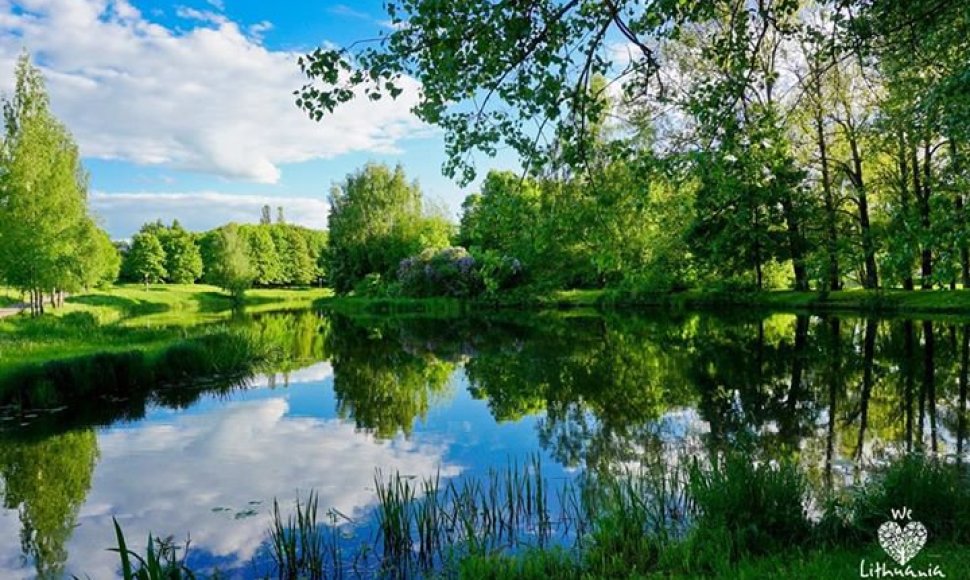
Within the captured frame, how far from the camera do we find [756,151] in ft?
32.3

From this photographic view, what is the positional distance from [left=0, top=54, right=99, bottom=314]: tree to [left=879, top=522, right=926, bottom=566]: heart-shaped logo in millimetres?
33937

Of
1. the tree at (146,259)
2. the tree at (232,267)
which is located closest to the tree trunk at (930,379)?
the tree at (232,267)

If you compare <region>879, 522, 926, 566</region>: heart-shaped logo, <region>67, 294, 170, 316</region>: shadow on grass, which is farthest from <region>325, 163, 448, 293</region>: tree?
<region>879, 522, 926, 566</region>: heart-shaped logo

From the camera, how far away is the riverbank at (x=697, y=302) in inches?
1233

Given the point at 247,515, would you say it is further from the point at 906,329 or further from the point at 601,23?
the point at 906,329

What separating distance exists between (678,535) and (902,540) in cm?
202

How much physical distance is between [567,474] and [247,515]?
4372 millimetres

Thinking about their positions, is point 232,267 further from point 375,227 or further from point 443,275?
point 443,275

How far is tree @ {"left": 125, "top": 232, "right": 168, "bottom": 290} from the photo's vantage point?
279 feet

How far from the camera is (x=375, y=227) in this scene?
Result: 213ft

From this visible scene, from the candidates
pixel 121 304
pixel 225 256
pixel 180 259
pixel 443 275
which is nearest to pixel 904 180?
pixel 443 275

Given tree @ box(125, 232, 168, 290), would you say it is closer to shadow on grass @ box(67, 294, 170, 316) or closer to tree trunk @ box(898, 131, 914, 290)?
shadow on grass @ box(67, 294, 170, 316)

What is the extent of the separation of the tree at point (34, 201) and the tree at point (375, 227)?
31748 millimetres

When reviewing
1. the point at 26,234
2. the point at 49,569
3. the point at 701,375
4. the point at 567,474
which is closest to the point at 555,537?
the point at 567,474
